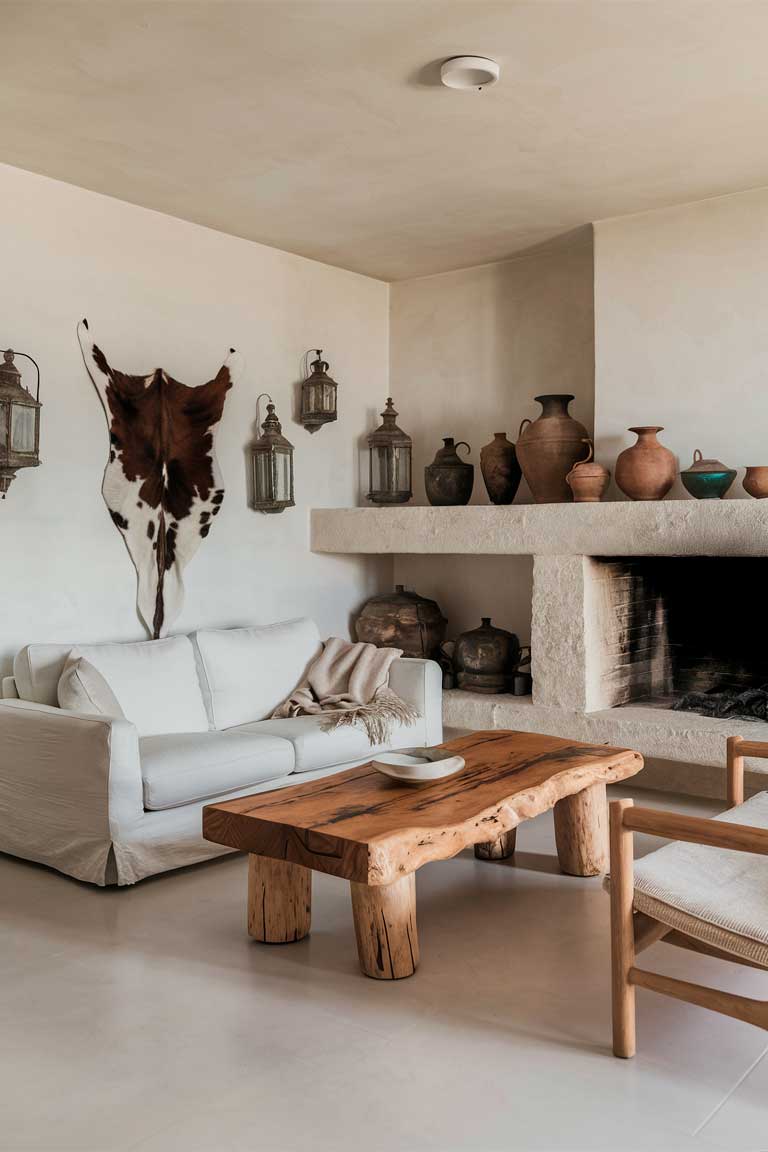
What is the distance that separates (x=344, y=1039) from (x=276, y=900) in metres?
0.61

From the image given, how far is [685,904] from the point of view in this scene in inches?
87.5

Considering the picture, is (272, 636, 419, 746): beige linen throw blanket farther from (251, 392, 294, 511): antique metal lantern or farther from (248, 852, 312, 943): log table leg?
(248, 852, 312, 943): log table leg

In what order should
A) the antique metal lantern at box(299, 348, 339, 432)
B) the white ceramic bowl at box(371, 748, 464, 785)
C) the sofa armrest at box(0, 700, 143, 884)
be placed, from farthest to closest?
the antique metal lantern at box(299, 348, 339, 432), the sofa armrest at box(0, 700, 143, 884), the white ceramic bowl at box(371, 748, 464, 785)

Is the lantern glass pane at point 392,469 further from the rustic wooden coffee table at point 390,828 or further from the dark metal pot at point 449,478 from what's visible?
the rustic wooden coffee table at point 390,828

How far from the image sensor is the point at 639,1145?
1964mm

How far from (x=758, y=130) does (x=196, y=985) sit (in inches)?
141

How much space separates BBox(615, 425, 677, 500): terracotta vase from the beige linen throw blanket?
1.35 metres

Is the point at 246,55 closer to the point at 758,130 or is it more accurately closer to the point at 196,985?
the point at 758,130

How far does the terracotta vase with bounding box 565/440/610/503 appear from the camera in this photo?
4793mm

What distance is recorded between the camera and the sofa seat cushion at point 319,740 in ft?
13.4

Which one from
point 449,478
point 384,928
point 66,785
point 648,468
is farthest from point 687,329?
point 66,785

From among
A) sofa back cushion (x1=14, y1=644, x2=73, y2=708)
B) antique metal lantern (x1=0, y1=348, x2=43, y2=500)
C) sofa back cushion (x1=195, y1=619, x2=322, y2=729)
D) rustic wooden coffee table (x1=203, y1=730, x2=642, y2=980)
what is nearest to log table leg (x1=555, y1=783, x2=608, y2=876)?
rustic wooden coffee table (x1=203, y1=730, x2=642, y2=980)


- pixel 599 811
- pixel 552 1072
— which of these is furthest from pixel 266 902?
pixel 599 811

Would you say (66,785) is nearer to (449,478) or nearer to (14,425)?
(14,425)
